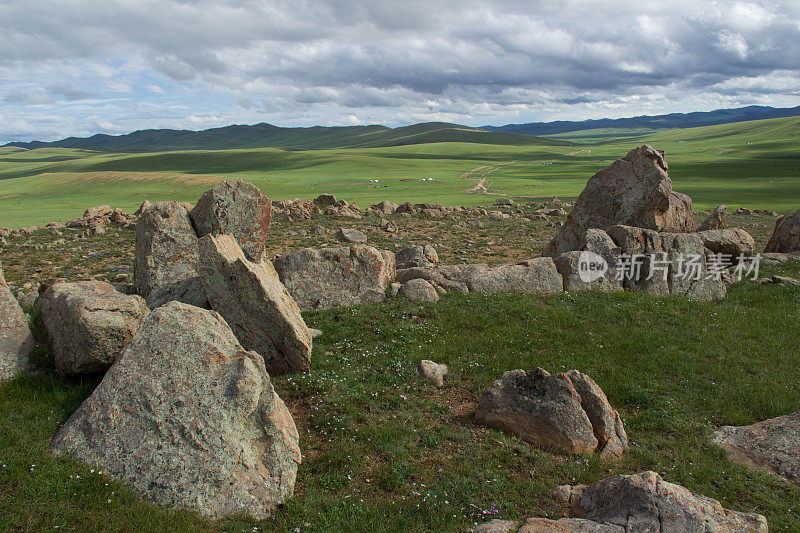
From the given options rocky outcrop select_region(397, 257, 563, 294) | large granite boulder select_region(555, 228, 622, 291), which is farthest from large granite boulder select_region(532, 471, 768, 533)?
large granite boulder select_region(555, 228, 622, 291)

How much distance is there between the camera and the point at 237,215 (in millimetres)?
21469

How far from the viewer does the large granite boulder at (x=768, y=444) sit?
11.6m

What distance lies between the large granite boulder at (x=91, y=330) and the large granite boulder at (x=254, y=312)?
2199mm

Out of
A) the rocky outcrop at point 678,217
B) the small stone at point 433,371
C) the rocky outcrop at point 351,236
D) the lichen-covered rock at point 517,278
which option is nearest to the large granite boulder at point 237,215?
the lichen-covered rock at point 517,278

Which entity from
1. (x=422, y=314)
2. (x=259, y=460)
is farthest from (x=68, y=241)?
(x=259, y=460)

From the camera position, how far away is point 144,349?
426 inches

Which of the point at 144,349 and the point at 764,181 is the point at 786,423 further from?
the point at 764,181

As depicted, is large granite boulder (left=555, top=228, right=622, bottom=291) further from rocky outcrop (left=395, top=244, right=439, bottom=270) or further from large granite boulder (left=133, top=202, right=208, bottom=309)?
large granite boulder (left=133, top=202, right=208, bottom=309)

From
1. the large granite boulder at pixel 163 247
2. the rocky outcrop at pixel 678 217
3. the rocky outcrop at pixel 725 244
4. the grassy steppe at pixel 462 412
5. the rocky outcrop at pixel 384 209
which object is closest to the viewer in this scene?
the grassy steppe at pixel 462 412

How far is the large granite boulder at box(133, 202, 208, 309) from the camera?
20.6 meters

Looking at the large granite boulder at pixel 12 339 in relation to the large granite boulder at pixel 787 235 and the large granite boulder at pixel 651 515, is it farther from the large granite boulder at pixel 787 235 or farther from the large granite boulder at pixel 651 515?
the large granite boulder at pixel 787 235

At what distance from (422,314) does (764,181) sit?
421 feet

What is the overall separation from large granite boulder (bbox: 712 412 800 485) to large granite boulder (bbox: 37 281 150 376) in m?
15.6

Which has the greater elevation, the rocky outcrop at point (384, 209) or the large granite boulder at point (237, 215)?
the large granite boulder at point (237, 215)
